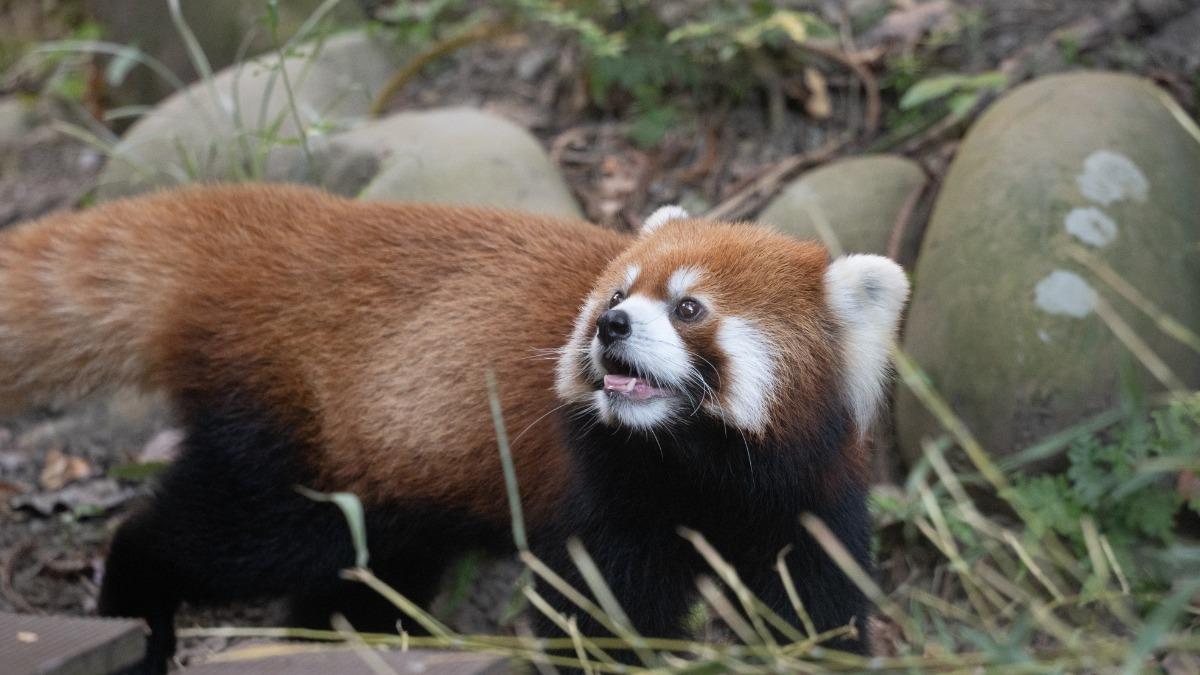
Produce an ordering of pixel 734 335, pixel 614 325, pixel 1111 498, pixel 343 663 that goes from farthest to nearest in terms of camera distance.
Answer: pixel 1111 498 < pixel 734 335 < pixel 614 325 < pixel 343 663

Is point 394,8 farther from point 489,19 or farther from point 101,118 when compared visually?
point 101,118

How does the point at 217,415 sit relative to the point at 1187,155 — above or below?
below

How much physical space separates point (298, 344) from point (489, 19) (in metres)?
3.53

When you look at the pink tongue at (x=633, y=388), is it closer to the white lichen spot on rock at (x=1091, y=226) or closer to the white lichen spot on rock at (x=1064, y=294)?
the white lichen spot on rock at (x=1064, y=294)

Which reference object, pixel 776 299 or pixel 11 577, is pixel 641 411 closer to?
pixel 776 299

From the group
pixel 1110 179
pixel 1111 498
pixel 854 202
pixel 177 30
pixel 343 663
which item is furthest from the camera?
pixel 177 30

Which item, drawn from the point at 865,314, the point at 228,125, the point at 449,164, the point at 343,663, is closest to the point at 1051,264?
the point at 865,314

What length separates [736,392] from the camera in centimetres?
279

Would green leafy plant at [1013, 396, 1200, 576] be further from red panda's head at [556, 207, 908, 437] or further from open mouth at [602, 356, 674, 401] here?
open mouth at [602, 356, 674, 401]

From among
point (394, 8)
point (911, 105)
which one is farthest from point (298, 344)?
point (394, 8)

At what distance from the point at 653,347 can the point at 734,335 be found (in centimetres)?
21

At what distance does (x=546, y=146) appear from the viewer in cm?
592

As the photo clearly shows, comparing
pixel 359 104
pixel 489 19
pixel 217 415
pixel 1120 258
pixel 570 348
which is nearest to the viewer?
pixel 570 348

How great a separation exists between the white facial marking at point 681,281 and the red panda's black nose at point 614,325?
7.5 inches
